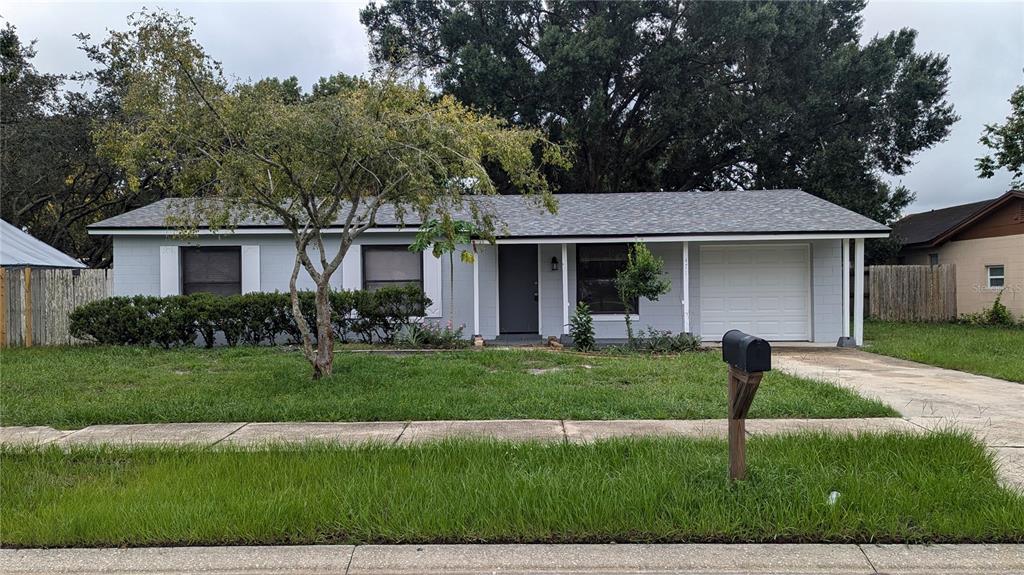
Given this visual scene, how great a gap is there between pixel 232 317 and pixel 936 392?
456 inches

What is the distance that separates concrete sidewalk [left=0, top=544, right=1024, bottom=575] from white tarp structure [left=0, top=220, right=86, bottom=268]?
1361cm

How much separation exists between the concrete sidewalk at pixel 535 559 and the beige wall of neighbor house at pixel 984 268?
18992 millimetres

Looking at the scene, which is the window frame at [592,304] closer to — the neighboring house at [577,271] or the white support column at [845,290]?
the neighboring house at [577,271]

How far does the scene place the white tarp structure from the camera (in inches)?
575

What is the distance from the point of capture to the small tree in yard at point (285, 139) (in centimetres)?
743

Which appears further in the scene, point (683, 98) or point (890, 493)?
A: point (683, 98)

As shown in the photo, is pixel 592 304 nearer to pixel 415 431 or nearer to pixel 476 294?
pixel 476 294

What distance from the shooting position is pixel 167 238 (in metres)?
13.9

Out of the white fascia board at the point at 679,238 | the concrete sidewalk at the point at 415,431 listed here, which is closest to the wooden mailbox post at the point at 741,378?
the concrete sidewalk at the point at 415,431

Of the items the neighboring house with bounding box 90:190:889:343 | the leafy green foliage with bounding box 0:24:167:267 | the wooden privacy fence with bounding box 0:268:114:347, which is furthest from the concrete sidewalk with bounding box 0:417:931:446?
the leafy green foliage with bounding box 0:24:167:267

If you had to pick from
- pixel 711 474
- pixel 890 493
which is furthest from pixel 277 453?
pixel 890 493

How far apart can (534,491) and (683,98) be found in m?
22.0

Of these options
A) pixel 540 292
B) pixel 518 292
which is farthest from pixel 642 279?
pixel 518 292

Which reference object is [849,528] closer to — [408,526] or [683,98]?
[408,526]
